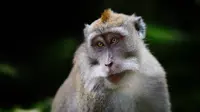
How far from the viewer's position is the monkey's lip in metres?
4.85

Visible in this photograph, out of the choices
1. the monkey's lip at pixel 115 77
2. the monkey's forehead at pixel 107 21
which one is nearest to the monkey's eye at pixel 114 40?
the monkey's forehead at pixel 107 21

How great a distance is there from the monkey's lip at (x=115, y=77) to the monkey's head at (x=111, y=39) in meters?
0.14

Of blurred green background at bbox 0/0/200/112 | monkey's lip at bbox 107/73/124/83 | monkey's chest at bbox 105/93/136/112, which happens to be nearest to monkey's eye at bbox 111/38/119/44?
monkey's lip at bbox 107/73/124/83

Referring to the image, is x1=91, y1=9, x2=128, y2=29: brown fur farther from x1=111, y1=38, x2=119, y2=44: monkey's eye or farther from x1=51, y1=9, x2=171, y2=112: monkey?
x1=111, y1=38, x2=119, y2=44: monkey's eye

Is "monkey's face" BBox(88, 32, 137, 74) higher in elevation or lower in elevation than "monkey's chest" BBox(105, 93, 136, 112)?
higher

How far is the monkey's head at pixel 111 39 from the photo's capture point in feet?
16.3

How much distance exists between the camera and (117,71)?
4.78m

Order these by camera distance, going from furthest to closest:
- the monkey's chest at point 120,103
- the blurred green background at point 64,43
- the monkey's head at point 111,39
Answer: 1. the blurred green background at point 64,43
2. the monkey's chest at point 120,103
3. the monkey's head at point 111,39

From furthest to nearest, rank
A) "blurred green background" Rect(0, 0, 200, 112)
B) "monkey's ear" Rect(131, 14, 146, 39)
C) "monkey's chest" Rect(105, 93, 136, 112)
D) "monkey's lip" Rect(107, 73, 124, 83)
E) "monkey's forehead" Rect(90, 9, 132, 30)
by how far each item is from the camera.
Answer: "blurred green background" Rect(0, 0, 200, 112), "monkey's ear" Rect(131, 14, 146, 39), "monkey's chest" Rect(105, 93, 136, 112), "monkey's forehead" Rect(90, 9, 132, 30), "monkey's lip" Rect(107, 73, 124, 83)

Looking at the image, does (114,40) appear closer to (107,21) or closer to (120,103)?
(107,21)

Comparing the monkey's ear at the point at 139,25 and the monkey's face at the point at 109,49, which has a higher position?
the monkey's ear at the point at 139,25

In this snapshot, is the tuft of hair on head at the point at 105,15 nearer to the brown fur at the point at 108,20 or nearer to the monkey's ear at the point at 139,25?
the brown fur at the point at 108,20

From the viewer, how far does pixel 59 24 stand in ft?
28.7

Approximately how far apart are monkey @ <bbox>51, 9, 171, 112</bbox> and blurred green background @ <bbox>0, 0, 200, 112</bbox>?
6.42 ft
